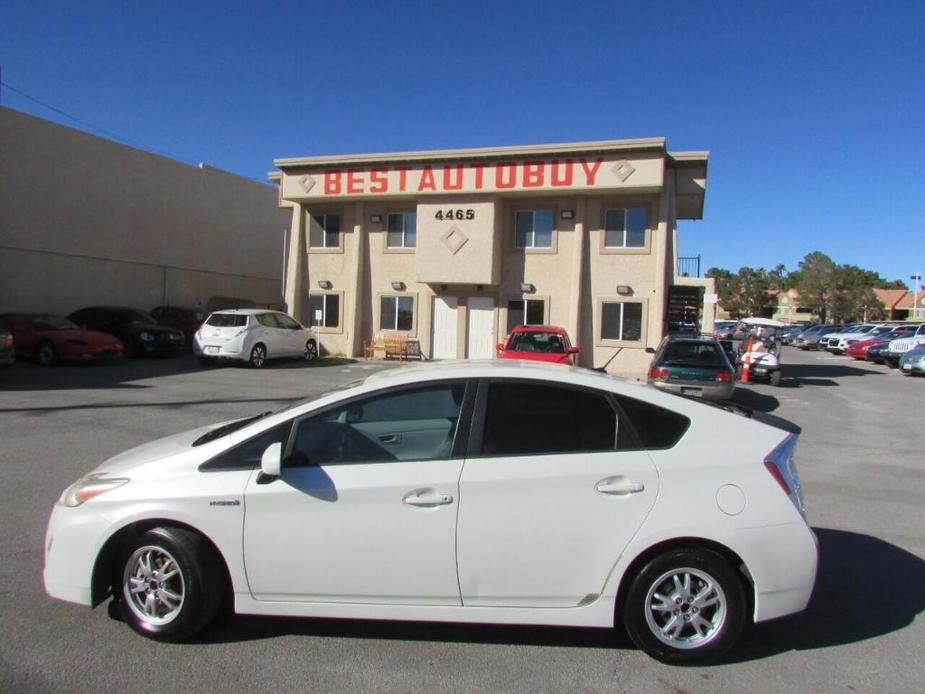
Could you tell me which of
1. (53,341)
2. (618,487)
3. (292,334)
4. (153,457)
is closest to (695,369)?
(618,487)

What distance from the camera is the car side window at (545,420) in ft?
11.4

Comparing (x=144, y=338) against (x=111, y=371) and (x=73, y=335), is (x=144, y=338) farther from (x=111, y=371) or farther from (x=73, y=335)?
(x=111, y=371)

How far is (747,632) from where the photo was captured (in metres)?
3.74

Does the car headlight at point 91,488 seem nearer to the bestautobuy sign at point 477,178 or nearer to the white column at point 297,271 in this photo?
the bestautobuy sign at point 477,178

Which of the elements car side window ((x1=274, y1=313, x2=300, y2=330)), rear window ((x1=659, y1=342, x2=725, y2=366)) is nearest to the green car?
rear window ((x1=659, y1=342, x2=725, y2=366))

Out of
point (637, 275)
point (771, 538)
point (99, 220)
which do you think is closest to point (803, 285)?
point (637, 275)

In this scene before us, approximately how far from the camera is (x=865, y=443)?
9.93m

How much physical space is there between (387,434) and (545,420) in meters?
1.13

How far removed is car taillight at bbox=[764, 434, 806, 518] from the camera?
341 centimetres

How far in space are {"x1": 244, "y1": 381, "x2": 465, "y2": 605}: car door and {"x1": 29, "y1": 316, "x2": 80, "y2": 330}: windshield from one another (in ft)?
60.7

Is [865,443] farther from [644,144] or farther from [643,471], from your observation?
[644,144]

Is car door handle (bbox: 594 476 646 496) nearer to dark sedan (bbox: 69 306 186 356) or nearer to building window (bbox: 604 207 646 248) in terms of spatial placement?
building window (bbox: 604 207 646 248)

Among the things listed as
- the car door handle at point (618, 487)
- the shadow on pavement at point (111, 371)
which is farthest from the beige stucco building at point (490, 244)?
the car door handle at point (618, 487)

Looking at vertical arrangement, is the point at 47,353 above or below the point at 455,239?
below
